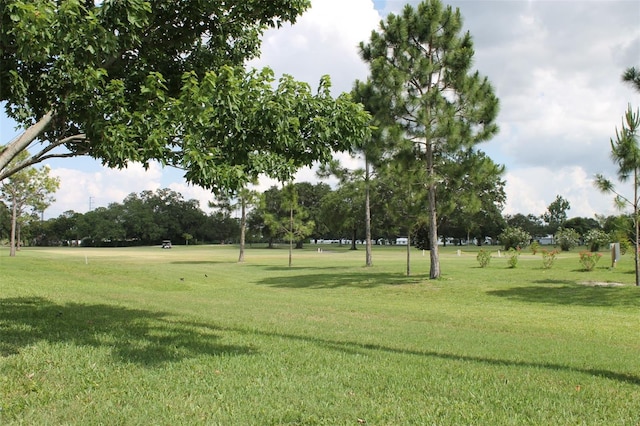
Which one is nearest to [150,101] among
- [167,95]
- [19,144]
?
[167,95]

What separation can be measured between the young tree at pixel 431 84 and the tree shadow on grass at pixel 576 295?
4561 mm

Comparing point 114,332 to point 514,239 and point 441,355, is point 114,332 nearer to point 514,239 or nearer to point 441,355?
point 441,355

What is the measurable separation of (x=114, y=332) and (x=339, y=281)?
1706 centimetres

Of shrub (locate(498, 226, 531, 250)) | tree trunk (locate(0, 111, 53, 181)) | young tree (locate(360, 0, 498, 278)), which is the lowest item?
shrub (locate(498, 226, 531, 250))

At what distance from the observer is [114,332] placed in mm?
7871

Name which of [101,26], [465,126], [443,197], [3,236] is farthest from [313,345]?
[3,236]

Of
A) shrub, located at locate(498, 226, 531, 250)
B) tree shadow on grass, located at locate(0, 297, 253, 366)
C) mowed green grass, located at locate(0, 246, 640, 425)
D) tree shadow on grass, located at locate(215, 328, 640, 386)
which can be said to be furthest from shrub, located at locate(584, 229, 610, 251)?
tree shadow on grass, located at locate(0, 297, 253, 366)

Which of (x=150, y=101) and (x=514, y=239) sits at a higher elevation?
(x=150, y=101)

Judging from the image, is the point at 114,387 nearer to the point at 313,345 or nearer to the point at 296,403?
the point at 296,403

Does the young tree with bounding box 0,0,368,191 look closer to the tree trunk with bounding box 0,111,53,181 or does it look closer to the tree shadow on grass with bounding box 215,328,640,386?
the tree trunk with bounding box 0,111,53,181

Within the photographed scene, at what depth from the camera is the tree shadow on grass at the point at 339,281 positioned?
74.5 ft

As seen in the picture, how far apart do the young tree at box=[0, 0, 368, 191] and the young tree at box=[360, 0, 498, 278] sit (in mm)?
15440

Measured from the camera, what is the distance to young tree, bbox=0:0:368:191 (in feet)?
17.2

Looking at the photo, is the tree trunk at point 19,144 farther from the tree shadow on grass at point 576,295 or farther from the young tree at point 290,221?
the young tree at point 290,221
